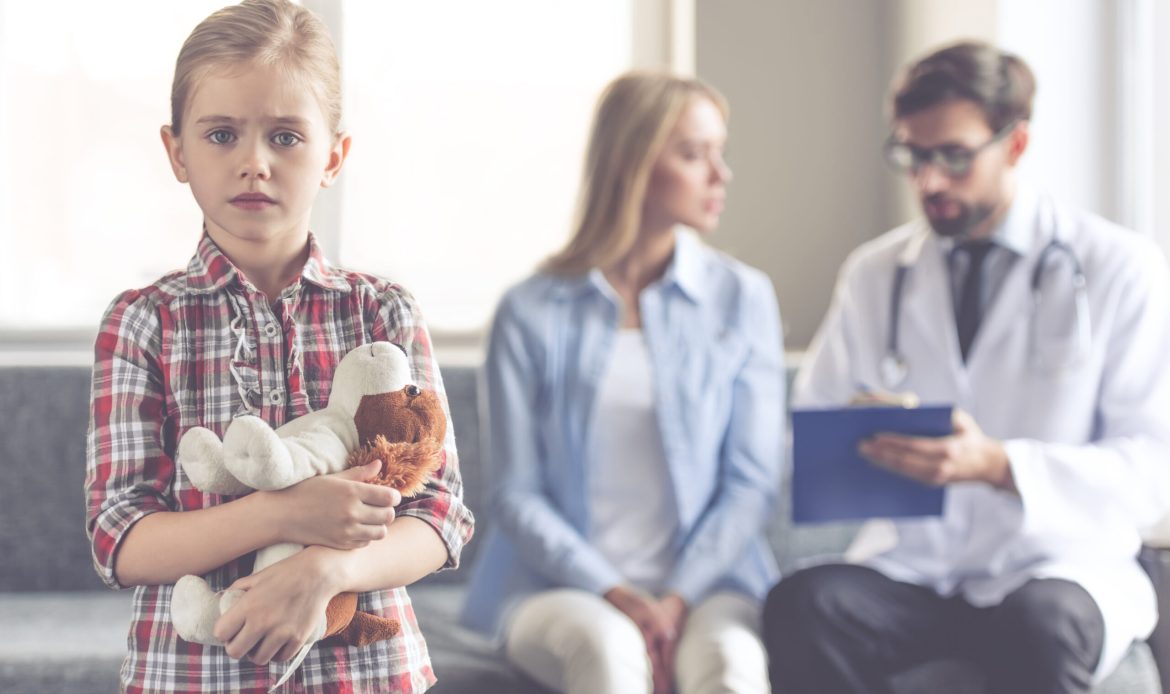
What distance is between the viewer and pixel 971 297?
2125 millimetres

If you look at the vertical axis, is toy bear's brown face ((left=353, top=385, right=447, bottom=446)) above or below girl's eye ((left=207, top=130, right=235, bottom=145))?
below

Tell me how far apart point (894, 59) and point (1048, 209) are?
1.18 m

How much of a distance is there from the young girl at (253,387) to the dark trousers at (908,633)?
1140mm

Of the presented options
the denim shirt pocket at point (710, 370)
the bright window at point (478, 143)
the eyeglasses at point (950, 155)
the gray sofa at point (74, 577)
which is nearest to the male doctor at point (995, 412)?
the eyeglasses at point (950, 155)

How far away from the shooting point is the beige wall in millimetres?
3168

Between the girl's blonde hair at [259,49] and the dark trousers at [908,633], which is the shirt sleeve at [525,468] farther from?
the girl's blonde hair at [259,49]

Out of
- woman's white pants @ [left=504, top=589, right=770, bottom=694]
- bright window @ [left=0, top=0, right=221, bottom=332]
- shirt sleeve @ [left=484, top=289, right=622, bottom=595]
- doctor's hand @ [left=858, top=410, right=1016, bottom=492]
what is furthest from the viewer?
bright window @ [left=0, top=0, right=221, bottom=332]

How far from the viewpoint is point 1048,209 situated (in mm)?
2152

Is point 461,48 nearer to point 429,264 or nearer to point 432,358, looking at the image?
point 429,264

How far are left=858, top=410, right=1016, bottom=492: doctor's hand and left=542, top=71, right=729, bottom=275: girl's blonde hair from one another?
63 cm

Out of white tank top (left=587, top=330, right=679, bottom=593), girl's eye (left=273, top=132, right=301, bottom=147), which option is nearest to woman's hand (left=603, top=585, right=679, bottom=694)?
white tank top (left=587, top=330, right=679, bottom=593)

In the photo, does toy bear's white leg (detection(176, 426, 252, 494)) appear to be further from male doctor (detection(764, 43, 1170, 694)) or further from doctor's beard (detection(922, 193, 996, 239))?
doctor's beard (detection(922, 193, 996, 239))

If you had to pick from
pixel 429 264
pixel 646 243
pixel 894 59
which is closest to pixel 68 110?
pixel 429 264

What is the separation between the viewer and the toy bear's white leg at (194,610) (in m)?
0.67
